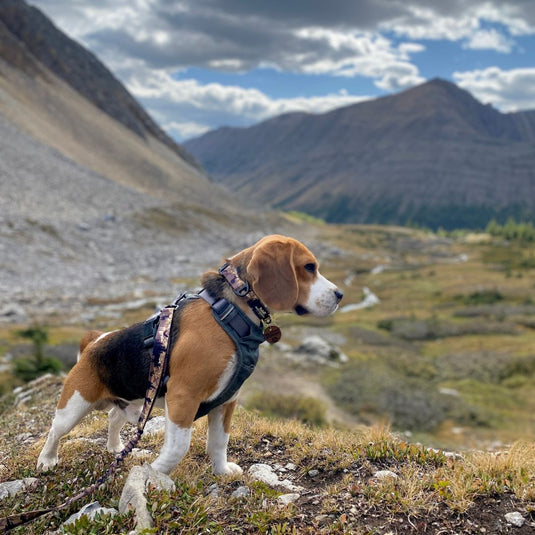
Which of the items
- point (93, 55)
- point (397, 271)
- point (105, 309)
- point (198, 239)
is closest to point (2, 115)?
point (198, 239)

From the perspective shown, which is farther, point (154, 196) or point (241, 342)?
point (154, 196)

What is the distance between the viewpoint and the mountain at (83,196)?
56125 millimetres

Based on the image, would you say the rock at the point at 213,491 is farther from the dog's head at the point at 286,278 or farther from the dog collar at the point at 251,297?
the dog's head at the point at 286,278

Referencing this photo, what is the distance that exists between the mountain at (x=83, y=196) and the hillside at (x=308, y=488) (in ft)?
125

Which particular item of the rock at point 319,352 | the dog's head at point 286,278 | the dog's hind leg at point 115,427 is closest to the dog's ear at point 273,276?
the dog's head at point 286,278

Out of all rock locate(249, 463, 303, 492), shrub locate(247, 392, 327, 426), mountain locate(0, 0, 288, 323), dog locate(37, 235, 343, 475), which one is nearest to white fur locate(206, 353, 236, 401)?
dog locate(37, 235, 343, 475)

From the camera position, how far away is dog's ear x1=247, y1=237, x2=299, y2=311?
4.66m

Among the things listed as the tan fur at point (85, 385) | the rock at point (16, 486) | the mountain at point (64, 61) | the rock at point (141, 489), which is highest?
the mountain at point (64, 61)

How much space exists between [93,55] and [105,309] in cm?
18367

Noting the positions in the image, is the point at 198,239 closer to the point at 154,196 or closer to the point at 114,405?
the point at 154,196

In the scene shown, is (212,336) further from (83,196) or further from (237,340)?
(83,196)

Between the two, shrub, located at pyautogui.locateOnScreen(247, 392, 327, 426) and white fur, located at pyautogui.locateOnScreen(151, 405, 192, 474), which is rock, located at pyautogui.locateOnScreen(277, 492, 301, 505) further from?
shrub, located at pyautogui.locateOnScreen(247, 392, 327, 426)

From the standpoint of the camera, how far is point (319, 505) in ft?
15.8

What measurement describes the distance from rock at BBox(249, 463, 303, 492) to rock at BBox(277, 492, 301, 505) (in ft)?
0.54
